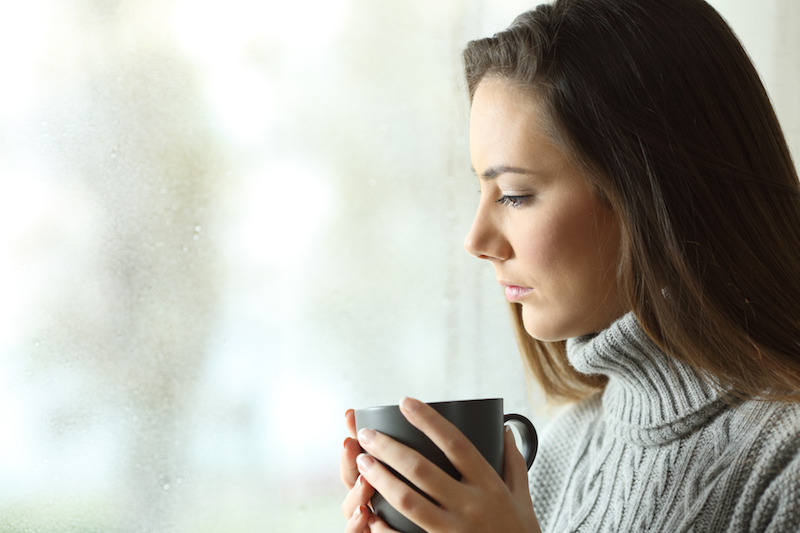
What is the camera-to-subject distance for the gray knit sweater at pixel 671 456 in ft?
2.40

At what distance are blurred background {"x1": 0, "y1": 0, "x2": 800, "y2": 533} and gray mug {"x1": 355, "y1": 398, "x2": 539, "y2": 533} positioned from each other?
13.2 inches

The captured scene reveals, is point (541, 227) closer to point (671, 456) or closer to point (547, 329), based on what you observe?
point (547, 329)

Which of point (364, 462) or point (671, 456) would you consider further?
point (671, 456)

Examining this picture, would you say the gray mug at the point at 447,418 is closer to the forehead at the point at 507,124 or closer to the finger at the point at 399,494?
the finger at the point at 399,494

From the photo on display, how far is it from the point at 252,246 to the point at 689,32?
606mm

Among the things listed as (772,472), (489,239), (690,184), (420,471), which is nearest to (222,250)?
(489,239)

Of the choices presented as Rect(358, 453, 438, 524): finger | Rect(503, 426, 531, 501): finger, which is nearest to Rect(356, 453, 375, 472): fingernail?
Rect(358, 453, 438, 524): finger

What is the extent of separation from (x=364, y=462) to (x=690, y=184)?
0.46 m

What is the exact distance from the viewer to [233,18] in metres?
0.97

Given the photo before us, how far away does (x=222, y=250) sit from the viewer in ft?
3.22

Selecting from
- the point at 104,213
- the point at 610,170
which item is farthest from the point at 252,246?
the point at 610,170

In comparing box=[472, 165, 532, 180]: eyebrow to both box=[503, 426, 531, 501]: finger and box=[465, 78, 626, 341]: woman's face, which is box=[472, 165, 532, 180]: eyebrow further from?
box=[503, 426, 531, 501]: finger

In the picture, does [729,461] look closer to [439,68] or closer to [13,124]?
[439,68]

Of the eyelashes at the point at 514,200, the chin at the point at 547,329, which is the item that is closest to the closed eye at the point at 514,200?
the eyelashes at the point at 514,200
